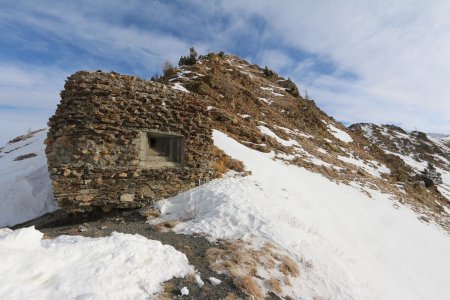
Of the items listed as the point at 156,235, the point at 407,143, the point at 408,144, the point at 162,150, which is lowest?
the point at 156,235

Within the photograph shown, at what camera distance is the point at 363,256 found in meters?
9.05

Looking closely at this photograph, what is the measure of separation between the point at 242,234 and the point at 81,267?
386 cm

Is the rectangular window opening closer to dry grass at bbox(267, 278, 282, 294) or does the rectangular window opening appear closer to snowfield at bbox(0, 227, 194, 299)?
snowfield at bbox(0, 227, 194, 299)

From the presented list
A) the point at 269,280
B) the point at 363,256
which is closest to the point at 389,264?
the point at 363,256

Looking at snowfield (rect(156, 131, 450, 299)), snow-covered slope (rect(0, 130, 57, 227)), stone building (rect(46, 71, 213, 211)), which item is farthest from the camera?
snow-covered slope (rect(0, 130, 57, 227))

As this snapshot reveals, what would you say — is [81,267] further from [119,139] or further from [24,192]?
[24,192]

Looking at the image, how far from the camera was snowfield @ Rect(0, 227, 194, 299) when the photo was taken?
4.12 metres

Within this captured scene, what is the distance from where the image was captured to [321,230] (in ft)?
31.1

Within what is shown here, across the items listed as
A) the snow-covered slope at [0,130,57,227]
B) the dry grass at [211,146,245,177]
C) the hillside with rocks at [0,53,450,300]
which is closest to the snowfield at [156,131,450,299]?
the hillside with rocks at [0,53,450,300]

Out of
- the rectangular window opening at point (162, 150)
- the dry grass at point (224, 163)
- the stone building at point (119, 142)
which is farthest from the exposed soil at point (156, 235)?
the dry grass at point (224, 163)

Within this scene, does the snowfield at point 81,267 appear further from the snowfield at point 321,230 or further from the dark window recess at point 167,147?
the dark window recess at point 167,147

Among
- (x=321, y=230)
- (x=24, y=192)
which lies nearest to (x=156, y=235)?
(x=321, y=230)

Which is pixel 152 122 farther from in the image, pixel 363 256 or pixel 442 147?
pixel 442 147

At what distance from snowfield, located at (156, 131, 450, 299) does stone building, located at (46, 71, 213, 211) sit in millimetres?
1013
